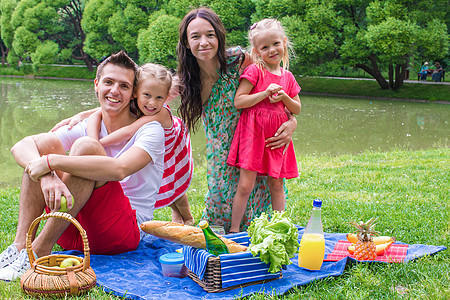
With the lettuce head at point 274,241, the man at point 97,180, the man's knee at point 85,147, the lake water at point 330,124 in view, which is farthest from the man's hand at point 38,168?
the lake water at point 330,124

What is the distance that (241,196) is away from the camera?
3576mm

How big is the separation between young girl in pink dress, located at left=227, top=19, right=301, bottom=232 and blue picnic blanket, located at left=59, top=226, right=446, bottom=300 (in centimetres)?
70

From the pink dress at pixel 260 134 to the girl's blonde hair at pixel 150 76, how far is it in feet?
2.00

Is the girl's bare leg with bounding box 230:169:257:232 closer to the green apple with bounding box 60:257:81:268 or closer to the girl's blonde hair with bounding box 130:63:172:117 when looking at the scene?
the girl's blonde hair with bounding box 130:63:172:117

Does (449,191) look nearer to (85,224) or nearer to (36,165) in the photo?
(85,224)

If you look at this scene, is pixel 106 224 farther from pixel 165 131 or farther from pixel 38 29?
pixel 38 29

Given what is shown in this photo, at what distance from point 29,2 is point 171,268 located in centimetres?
3540

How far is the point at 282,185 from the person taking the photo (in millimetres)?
3662

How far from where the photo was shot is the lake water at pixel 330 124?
970cm

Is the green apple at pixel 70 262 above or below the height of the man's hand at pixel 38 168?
below

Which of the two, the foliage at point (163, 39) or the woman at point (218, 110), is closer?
the woman at point (218, 110)

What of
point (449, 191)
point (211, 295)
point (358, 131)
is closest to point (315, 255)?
point (211, 295)

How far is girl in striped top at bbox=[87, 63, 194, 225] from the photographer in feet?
10.4

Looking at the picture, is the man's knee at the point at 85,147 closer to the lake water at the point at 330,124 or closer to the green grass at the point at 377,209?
the green grass at the point at 377,209
